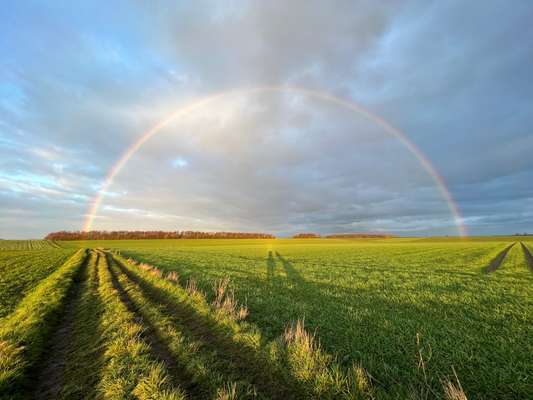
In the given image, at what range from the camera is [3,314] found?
11.9 m

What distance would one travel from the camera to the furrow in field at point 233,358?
577cm

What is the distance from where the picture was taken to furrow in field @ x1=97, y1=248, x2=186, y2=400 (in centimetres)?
557

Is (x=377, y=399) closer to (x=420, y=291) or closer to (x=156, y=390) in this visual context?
(x=156, y=390)

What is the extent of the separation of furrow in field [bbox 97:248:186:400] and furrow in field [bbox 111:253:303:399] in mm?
1284

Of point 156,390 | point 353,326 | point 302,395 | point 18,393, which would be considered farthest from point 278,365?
point 18,393

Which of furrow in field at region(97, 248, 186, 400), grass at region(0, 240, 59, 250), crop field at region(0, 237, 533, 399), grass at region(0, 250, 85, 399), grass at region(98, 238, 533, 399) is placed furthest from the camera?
grass at region(0, 240, 59, 250)

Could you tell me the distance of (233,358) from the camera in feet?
23.4

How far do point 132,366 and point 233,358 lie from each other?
2673mm

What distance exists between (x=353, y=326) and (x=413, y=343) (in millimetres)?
2089

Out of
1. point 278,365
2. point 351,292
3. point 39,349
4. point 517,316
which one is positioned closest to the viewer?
point 278,365

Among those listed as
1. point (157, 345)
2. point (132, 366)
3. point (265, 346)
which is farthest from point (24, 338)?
point (265, 346)

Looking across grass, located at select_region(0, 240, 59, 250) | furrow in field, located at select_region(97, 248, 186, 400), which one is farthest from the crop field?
grass, located at select_region(0, 240, 59, 250)

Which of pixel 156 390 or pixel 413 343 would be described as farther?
pixel 413 343

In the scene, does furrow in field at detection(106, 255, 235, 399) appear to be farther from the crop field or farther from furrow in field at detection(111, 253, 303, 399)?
furrow in field at detection(111, 253, 303, 399)
